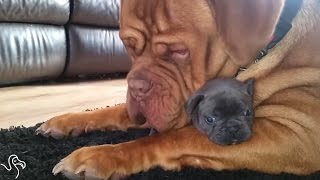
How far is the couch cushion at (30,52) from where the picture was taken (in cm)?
265

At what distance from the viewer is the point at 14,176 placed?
4.00 ft

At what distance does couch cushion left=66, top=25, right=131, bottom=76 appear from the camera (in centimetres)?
302

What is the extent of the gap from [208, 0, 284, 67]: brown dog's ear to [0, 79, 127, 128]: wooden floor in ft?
2.86

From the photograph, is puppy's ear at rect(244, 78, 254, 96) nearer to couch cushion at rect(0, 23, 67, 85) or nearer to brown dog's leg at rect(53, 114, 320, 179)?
brown dog's leg at rect(53, 114, 320, 179)

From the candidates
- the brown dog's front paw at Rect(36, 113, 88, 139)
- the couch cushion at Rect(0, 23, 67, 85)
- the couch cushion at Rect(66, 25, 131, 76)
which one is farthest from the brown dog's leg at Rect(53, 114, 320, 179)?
the couch cushion at Rect(66, 25, 131, 76)

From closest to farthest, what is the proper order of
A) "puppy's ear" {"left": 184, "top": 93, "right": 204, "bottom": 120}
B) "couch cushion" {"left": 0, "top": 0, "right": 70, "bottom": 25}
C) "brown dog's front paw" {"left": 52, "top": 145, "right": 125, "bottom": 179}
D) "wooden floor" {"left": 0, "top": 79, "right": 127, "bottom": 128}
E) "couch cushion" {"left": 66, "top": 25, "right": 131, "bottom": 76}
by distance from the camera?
1. "brown dog's front paw" {"left": 52, "top": 145, "right": 125, "bottom": 179}
2. "puppy's ear" {"left": 184, "top": 93, "right": 204, "bottom": 120}
3. "wooden floor" {"left": 0, "top": 79, "right": 127, "bottom": 128}
4. "couch cushion" {"left": 0, "top": 0, "right": 70, "bottom": 25}
5. "couch cushion" {"left": 66, "top": 25, "right": 131, "bottom": 76}

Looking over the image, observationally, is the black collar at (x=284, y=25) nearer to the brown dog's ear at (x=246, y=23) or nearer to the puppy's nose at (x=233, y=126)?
the brown dog's ear at (x=246, y=23)

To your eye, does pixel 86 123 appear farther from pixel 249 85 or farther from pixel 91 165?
pixel 249 85

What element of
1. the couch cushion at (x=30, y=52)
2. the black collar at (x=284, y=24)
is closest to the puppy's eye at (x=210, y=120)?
the black collar at (x=284, y=24)

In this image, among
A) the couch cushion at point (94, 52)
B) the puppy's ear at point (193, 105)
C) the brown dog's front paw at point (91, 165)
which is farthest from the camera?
the couch cushion at point (94, 52)

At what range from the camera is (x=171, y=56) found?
4.56 ft

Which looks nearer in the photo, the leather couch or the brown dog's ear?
the brown dog's ear

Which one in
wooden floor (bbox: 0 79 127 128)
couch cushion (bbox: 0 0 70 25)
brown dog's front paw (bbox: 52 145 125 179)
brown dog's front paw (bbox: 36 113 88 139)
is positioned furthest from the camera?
couch cushion (bbox: 0 0 70 25)

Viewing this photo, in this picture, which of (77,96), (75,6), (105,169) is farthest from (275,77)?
(75,6)
